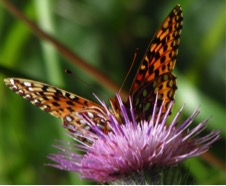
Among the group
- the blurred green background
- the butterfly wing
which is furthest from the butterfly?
the blurred green background

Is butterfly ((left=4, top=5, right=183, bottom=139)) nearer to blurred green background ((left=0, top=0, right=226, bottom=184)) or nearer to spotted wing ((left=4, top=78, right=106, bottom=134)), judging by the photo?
spotted wing ((left=4, top=78, right=106, bottom=134))

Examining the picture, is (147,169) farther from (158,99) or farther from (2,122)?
(2,122)

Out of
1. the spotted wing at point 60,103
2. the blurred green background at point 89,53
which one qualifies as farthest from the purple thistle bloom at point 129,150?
the blurred green background at point 89,53

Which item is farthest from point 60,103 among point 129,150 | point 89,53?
point 89,53

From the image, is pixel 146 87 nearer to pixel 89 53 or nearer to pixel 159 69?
pixel 159 69

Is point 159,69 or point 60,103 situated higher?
point 159,69

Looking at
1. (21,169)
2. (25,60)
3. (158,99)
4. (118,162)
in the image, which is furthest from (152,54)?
(25,60)

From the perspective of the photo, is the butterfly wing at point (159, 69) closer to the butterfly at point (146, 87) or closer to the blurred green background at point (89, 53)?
the butterfly at point (146, 87)
